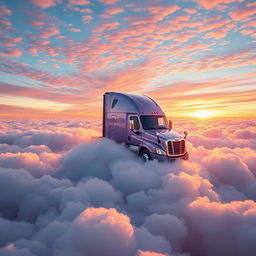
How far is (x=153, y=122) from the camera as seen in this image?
1384 centimetres

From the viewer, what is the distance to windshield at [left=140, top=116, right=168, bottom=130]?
44.2 ft

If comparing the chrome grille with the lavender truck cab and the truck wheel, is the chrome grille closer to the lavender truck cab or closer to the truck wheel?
the lavender truck cab

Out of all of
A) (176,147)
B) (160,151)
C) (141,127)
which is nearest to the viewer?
(160,151)

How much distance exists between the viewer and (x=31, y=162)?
2155 cm

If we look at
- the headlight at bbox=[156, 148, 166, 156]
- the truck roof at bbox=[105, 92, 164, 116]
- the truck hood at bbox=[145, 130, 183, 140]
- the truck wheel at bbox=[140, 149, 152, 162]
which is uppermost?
the truck roof at bbox=[105, 92, 164, 116]

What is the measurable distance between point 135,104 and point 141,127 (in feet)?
6.21

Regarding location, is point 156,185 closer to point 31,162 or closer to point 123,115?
point 123,115

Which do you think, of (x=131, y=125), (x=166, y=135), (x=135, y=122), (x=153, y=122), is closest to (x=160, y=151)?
(x=166, y=135)

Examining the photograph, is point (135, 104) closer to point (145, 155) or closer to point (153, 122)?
point (153, 122)

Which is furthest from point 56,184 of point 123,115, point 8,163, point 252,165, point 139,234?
point 252,165

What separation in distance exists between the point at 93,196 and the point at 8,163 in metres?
16.6

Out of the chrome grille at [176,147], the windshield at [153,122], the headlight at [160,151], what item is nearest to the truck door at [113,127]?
the windshield at [153,122]

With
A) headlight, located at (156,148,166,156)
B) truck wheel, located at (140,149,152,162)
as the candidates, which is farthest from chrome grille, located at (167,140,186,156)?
truck wheel, located at (140,149,152,162)

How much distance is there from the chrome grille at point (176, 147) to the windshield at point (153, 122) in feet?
6.24
